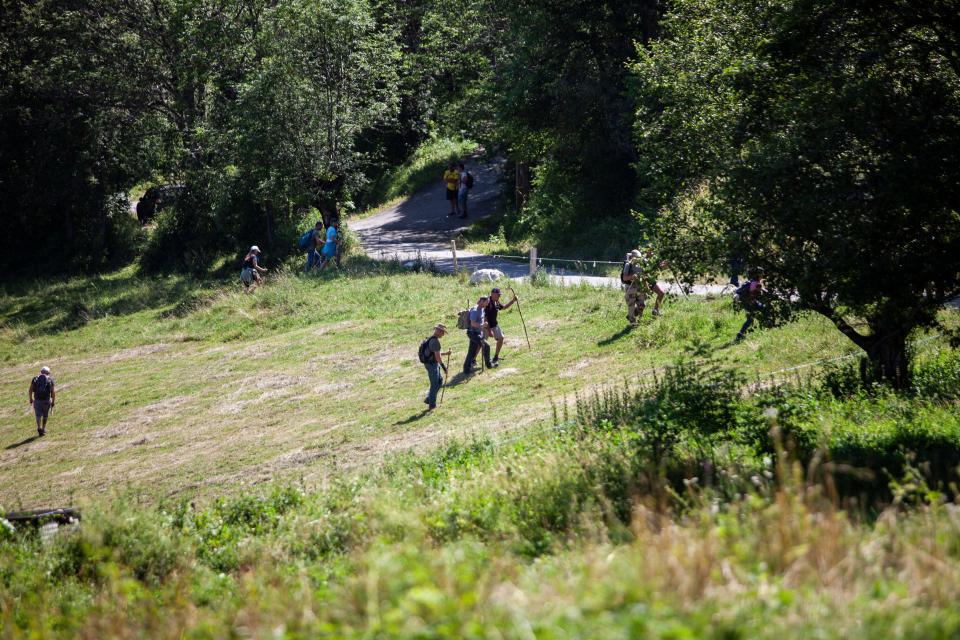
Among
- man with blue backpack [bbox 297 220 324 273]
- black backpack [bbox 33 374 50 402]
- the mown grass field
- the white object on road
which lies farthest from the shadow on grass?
black backpack [bbox 33 374 50 402]

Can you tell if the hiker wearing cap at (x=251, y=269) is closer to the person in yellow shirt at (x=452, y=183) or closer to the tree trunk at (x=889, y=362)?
the person in yellow shirt at (x=452, y=183)

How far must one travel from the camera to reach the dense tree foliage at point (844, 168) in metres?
10.5

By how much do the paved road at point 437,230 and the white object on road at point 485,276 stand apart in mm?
598

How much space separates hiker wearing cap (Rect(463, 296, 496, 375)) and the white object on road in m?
7.25

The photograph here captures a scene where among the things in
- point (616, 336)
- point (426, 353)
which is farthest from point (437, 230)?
point (426, 353)

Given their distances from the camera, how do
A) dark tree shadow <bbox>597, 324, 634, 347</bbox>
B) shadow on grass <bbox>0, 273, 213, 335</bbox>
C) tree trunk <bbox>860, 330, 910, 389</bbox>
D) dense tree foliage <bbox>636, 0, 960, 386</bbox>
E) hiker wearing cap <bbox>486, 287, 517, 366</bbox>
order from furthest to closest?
1. shadow on grass <bbox>0, 273, 213, 335</bbox>
2. hiker wearing cap <bbox>486, 287, 517, 366</bbox>
3. dark tree shadow <bbox>597, 324, 634, 347</bbox>
4. tree trunk <bbox>860, 330, 910, 389</bbox>
5. dense tree foliage <bbox>636, 0, 960, 386</bbox>

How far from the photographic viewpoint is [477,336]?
62.3 ft

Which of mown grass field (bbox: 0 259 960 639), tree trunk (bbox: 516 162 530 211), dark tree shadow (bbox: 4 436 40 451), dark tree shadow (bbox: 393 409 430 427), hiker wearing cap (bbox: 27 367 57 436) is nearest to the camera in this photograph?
mown grass field (bbox: 0 259 960 639)

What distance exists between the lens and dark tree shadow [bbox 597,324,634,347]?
19263 mm

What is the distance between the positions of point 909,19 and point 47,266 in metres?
38.9

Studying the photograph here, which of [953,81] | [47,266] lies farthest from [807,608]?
[47,266]

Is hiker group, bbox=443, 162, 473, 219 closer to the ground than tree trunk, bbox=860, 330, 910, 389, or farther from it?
farther from it

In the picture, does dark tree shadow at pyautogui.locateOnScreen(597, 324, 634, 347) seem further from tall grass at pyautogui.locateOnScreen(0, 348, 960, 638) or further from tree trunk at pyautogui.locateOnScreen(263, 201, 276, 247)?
tree trunk at pyautogui.locateOnScreen(263, 201, 276, 247)

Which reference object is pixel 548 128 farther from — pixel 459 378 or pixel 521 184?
pixel 459 378
